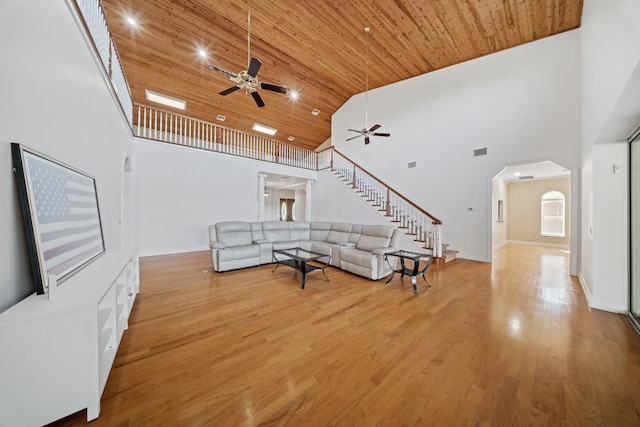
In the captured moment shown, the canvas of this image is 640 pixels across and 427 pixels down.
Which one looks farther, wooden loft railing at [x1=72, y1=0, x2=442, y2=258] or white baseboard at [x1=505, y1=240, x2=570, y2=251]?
white baseboard at [x1=505, y1=240, x2=570, y2=251]

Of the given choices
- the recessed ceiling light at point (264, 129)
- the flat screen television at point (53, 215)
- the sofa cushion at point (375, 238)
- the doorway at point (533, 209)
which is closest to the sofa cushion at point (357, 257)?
the sofa cushion at point (375, 238)

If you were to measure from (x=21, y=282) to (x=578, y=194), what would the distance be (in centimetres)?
753

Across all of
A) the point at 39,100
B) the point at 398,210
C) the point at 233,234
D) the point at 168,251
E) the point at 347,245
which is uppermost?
the point at 39,100

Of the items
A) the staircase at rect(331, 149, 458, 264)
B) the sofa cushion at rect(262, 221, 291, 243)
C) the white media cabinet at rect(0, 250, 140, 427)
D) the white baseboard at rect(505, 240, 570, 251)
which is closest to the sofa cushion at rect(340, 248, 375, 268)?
the sofa cushion at rect(262, 221, 291, 243)

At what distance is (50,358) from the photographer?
1.13 metres

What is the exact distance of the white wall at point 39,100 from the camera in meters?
1.22

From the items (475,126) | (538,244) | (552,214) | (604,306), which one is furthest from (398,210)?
(552,214)

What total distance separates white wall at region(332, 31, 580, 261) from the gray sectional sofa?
2883 mm

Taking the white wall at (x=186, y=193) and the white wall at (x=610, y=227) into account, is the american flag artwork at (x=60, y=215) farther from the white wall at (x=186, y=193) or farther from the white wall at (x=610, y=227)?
the white wall at (x=610, y=227)

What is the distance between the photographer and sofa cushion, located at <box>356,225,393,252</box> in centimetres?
435

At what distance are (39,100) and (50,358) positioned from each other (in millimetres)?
1617

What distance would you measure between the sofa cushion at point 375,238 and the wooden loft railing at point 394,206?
1569mm

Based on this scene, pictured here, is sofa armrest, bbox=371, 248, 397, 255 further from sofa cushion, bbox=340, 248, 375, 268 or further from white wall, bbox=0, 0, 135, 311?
white wall, bbox=0, 0, 135, 311

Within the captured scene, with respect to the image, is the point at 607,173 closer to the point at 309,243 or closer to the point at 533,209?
the point at 309,243
